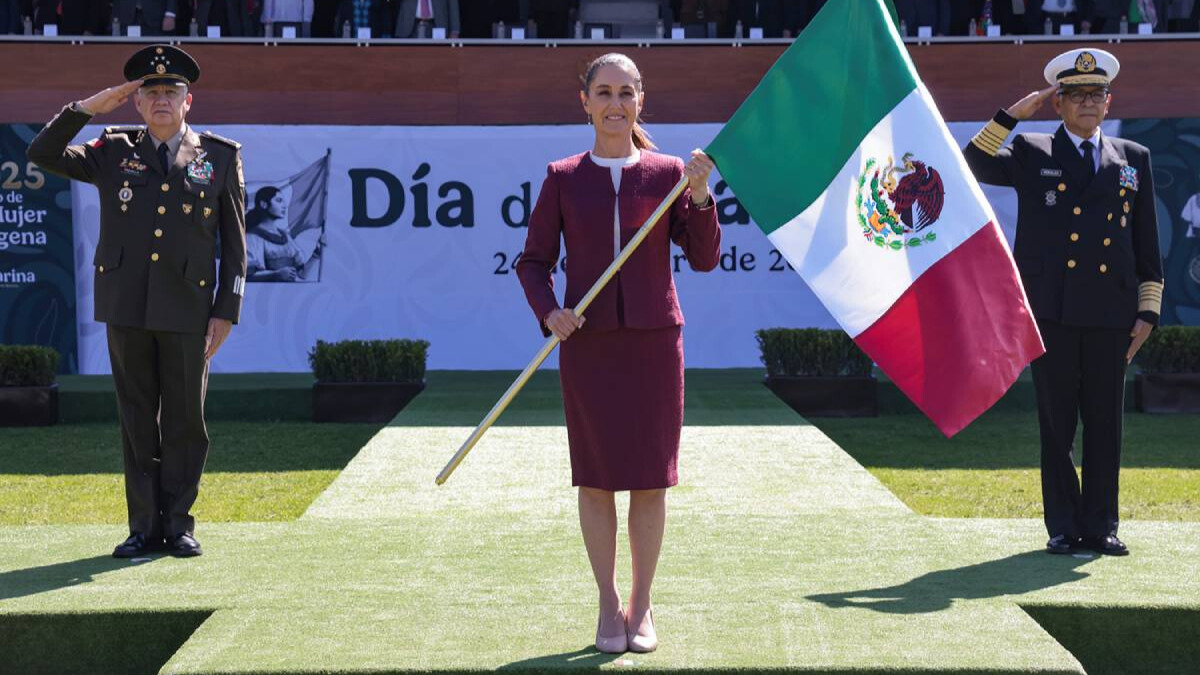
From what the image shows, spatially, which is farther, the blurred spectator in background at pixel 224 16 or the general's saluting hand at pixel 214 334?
the blurred spectator in background at pixel 224 16

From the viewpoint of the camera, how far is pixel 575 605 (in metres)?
5.34

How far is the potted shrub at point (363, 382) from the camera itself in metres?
13.5

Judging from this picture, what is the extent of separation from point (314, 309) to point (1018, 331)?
10.5 meters

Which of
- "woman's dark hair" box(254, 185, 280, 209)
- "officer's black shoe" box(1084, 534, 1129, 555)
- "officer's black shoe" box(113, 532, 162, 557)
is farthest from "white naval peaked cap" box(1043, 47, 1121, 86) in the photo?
"woman's dark hair" box(254, 185, 280, 209)

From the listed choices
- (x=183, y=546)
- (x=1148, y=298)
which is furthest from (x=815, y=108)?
(x=183, y=546)

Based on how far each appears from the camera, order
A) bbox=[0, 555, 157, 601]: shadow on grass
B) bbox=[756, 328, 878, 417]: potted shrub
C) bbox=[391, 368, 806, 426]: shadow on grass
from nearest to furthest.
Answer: bbox=[0, 555, 157, 601]: shadow on grass, bbox=[391, 368, 806, 426]: shadow on grass, bbox=[756, 328, 878, 417]: potted shrub

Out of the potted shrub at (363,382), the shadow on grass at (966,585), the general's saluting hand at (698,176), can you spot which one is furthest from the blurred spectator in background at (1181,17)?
the general's saluting hand at (698,176)

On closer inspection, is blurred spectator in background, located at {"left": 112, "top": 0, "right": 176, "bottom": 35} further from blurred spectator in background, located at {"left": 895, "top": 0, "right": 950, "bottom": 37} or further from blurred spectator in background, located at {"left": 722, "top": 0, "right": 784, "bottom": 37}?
blurred spectator in background, located at {"left": 895, "top": 0, "right": 950, "bottom": 37}

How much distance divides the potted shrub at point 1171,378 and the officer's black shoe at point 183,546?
9417 mm

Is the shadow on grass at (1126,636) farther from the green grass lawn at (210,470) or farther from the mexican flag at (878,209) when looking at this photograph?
the green grass lawn at (210,470)

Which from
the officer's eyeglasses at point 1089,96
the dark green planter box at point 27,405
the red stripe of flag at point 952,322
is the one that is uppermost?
the officer's eyeglasses at point 1089,96

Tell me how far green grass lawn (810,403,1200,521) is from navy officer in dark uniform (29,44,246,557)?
13.7 feet

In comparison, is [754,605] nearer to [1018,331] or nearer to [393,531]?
[1018,331]

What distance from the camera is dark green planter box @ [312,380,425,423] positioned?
1355 cm
